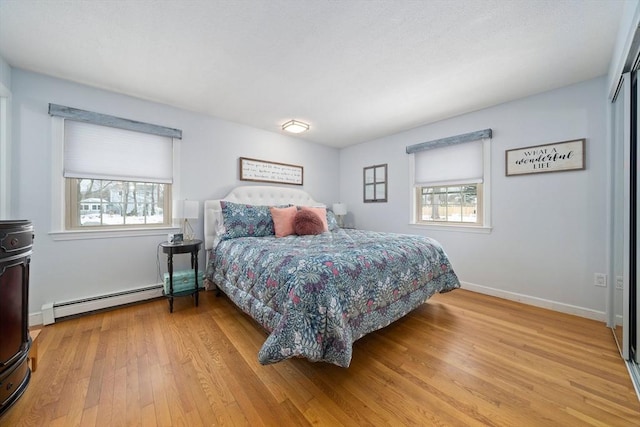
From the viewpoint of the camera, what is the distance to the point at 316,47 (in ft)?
6.09

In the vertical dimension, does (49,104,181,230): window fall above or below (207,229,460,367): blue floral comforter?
above

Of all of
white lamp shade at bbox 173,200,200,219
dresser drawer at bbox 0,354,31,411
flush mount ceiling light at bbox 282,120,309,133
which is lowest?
dresser drawer at bbox 0,354,31,411

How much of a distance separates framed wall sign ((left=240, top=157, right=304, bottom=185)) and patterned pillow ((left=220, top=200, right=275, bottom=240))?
30.3 inches

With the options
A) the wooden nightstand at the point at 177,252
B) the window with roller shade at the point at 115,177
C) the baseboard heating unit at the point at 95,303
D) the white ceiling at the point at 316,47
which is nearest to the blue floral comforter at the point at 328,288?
the wooden nightstand at the point at 177,252

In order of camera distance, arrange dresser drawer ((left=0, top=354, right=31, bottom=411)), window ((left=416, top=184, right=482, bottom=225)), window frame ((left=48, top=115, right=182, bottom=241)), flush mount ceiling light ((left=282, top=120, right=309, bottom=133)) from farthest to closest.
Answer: flush mount ceiling light ((left=282, top=120, right=309, bottom=133)) → window ((left=416, top=184, right=482, bottom=225)) → window frame ((left=48, top=115, right=182, bottom=241)) → dresser drawer ((left=0, top=354, right=31, bottom=411))

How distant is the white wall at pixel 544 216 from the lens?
231cm

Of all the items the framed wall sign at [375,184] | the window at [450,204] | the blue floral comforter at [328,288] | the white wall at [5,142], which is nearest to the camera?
the blue floral comforter at [328,288]

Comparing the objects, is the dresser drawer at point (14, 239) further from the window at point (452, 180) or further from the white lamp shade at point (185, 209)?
the window at point (452, 180)

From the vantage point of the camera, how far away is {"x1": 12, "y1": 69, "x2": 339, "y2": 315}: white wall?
2.18 m

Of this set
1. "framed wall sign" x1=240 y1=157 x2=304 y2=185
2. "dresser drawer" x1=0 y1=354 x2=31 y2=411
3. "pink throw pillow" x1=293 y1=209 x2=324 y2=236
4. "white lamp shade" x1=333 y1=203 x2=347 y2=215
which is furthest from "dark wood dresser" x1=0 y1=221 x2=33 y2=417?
"white lamp shade" x1=333 y1=203 x2=347 y2=215

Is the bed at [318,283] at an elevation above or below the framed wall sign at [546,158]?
below

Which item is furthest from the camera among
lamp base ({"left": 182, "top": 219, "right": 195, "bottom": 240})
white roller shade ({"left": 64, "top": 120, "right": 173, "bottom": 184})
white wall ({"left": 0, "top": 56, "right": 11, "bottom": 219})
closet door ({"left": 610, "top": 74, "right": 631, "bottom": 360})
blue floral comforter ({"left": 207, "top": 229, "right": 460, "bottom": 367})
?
lamp base ({"left": 182, "top": 219, "right": 195, "bottom": 240})

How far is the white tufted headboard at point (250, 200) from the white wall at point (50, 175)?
0.60ft

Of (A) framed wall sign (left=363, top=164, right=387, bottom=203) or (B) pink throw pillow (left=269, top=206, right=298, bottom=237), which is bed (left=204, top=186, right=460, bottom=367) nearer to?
(B) pink throw pillow (left=269, top=206, right=298, bottom=237)
